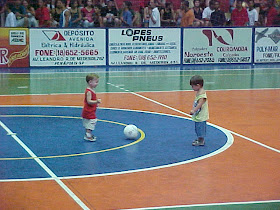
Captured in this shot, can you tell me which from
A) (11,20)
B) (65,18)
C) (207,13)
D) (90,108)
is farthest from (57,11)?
(90,108)

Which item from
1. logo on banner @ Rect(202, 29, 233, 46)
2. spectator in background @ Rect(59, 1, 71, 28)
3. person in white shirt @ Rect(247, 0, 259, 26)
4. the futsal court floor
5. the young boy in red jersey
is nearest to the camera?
the futsal court floor

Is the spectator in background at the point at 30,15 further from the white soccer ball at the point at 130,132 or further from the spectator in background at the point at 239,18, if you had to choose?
the white soccer ball at the point at 130,132

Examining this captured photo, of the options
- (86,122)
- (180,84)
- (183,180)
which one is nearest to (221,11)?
(180,84)

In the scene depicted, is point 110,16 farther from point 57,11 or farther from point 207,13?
point 207,13

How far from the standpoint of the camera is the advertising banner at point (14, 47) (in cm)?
2622

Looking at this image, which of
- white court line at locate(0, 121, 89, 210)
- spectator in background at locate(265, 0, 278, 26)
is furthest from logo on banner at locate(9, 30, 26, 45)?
white court line at locate(0, 121, 89, 210)

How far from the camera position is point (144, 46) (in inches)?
1095

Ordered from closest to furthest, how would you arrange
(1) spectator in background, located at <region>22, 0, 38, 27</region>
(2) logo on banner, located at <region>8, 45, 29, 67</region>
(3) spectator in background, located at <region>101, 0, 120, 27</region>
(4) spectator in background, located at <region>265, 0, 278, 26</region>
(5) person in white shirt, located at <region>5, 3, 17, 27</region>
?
(2) logo on banner, located at <region>8, 45, 29, 67</region>
(5) person in white shirt, located at <region>5, 3, 17, 27</region>
(1) spectator in background, located at <region>22, 0, 38, 27</region>
(3) spectator in background, located at <region>101, 0, 120, 27</region>
(4) spectator in background, located at <region>265, 0, 278, 26</region>

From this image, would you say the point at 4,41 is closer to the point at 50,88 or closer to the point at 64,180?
the point at 50,88

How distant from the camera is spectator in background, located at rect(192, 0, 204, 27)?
95.6 feet

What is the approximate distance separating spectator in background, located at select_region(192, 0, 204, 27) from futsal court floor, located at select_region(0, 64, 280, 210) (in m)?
8.63

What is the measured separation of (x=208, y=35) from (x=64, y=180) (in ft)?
66.8

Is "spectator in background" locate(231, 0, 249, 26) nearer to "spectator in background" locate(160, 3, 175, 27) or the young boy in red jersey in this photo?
"spectator in background" locate(160, 3, 175, 27)

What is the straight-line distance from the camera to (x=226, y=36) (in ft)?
95.1
